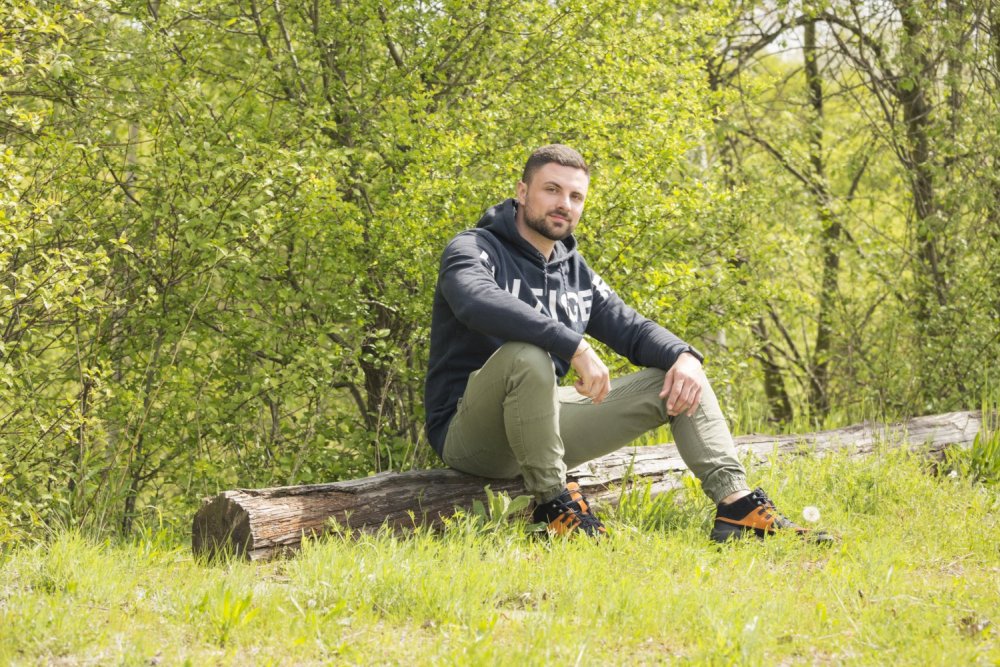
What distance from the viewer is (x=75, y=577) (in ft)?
10.3

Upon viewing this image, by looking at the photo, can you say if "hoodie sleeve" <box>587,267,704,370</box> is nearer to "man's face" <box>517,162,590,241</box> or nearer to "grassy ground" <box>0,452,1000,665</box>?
"man's face" <box>517,162,590,241</box>

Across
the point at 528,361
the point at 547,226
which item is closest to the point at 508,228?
the point at 547,226

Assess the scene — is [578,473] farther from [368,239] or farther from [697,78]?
[697,78]

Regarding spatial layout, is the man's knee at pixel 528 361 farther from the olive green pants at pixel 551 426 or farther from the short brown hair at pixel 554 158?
the short brown hair at pixel 554 158

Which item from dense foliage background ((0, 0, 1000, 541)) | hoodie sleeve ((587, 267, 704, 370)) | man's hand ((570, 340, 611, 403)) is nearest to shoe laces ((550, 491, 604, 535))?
man's hand ((570, 340, 611, 403))

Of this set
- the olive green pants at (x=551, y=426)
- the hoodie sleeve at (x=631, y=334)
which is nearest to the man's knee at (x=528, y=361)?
the olive green pants at (x=551, y=426)

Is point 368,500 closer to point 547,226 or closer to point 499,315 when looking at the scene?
point 499,315

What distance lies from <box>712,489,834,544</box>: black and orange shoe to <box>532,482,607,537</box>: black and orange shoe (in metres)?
0.50

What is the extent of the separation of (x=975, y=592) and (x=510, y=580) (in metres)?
1.59

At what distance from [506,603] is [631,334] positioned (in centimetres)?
168

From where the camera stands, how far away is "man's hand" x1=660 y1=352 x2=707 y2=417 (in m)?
4.09

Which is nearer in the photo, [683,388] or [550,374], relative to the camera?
[550,374]

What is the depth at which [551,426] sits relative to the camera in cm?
389

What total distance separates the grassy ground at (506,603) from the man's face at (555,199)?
1314mm
